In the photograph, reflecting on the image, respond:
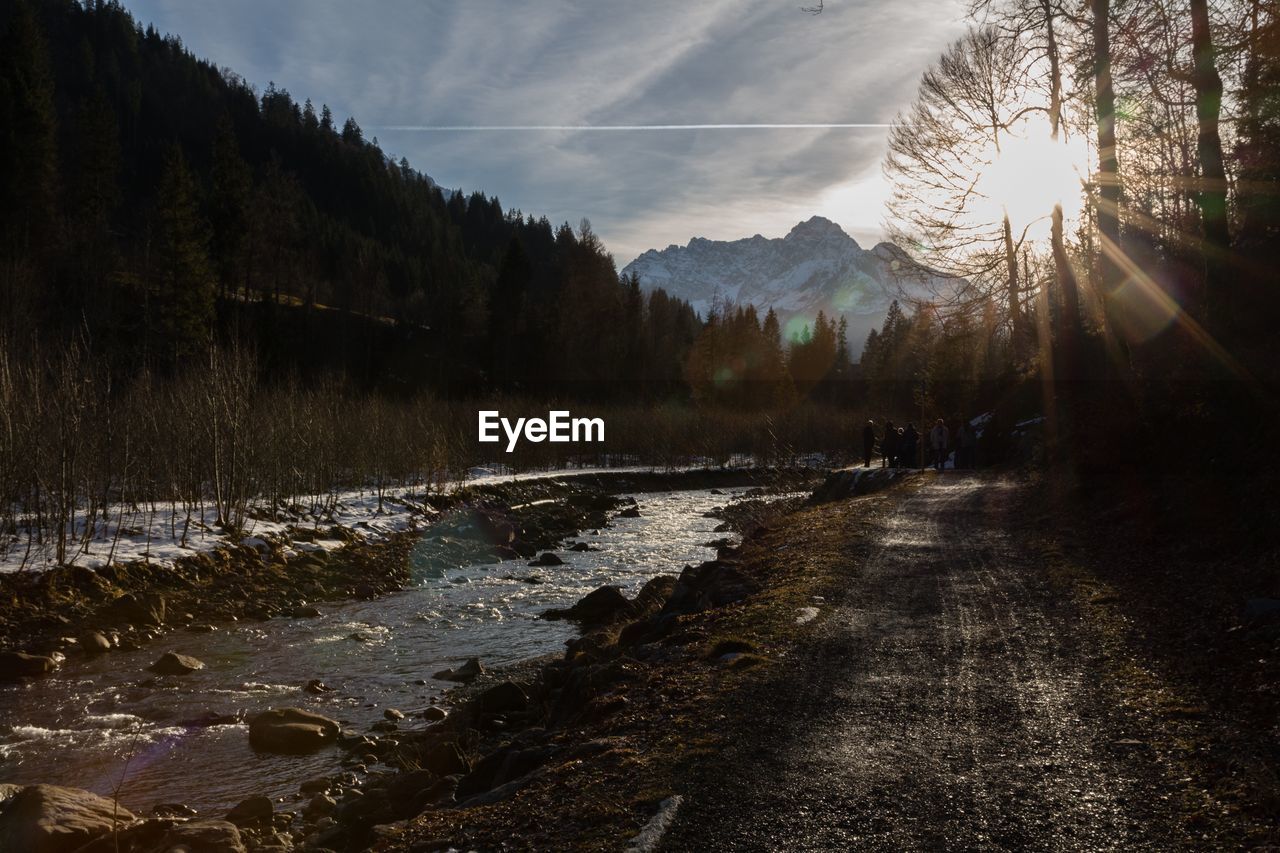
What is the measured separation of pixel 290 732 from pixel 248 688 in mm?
2358

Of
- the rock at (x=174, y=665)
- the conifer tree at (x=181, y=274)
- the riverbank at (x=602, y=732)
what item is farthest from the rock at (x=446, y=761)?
the conifer tree at (x=181, y=274)

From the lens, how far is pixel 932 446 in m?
30.6

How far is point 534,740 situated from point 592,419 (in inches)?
1481

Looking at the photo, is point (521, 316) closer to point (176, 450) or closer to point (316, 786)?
point (176, 450)

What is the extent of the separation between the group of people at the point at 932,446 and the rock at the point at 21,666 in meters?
22.5

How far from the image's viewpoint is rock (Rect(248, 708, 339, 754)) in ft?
27.7

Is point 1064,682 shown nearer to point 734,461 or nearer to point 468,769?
point 468,769

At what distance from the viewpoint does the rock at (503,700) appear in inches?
361

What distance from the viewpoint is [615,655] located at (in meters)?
10.1

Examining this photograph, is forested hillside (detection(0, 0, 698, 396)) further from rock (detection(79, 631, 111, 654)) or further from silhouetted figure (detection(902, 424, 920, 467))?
silhouetted figure (detection(902, 424, 920, 467))

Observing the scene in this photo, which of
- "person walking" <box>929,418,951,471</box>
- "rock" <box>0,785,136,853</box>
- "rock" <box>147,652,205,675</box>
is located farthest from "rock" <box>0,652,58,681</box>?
"person walking" <box>929,418,951,471</box>

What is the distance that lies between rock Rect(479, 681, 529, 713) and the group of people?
1968 cm

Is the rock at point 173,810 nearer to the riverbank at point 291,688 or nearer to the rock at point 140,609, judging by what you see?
Result: the riverbank at point 291,688

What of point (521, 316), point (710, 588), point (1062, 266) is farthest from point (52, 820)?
point (521, 316)
